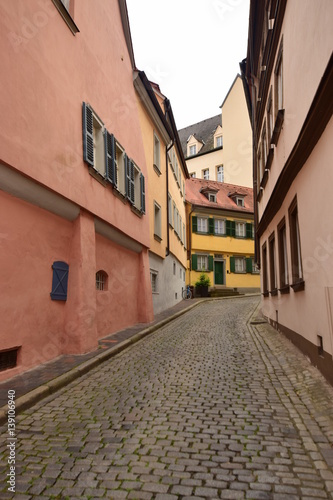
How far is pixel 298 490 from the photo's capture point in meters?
2.83

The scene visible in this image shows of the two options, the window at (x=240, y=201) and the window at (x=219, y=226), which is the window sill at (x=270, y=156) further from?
the window at (x=240, y=201)

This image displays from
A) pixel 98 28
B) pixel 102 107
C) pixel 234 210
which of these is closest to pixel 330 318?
pixel 102 107

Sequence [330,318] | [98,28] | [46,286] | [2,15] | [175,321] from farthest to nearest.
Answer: [175,321]
[98,28]
[46,286]
[2,15]
[330,318]

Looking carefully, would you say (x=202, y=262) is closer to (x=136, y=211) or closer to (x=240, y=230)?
(x=240, y=230)

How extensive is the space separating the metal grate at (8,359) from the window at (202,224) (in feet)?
83.4

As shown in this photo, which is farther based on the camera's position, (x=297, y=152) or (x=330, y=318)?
(x=297, y=152)

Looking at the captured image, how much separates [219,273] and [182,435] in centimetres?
2825

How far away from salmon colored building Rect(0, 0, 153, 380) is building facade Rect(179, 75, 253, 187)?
1195 inches

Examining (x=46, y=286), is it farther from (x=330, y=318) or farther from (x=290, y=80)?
(x=290, y=80)

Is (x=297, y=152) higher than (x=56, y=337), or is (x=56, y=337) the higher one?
(x=297, y=152)

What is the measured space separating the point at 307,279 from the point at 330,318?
1.50 m

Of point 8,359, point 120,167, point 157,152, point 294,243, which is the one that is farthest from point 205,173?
point 8,359

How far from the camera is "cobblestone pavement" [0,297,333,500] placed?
9.61 feet

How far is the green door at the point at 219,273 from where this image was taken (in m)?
31.7
